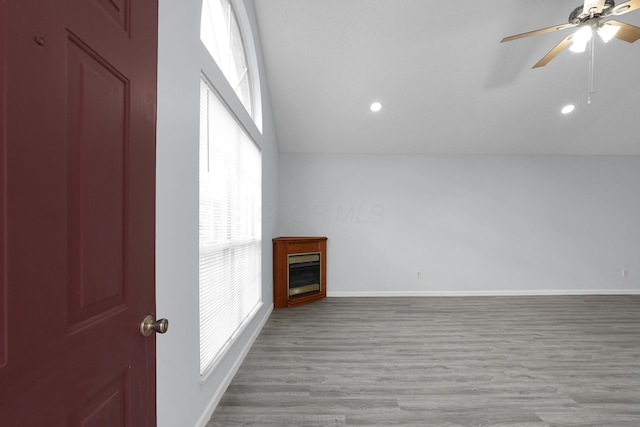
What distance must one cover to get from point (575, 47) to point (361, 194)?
3461 millimetres

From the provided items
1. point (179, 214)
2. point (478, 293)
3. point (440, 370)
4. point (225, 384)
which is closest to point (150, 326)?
point (179, 214)

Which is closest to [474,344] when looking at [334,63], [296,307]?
[296,307]

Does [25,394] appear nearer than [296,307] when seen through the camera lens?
Yes

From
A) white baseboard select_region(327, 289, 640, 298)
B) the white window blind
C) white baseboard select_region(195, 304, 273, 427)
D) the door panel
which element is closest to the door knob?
the door panel

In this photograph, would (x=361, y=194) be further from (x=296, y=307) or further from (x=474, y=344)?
(x=474, y=344)

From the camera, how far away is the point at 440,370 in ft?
9.21

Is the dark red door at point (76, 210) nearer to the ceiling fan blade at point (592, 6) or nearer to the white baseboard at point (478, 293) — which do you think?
the ceiling fan blade at point (592, 6)

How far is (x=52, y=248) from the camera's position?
0.65 metres

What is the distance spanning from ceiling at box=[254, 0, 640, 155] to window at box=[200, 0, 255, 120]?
0.59m

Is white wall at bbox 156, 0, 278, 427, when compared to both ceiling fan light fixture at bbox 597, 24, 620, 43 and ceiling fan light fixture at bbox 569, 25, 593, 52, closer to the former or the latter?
ceiling fan light fixture at bbox 569, 25, 593, 52

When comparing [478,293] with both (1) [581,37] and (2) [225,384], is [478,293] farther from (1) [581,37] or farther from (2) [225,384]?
(2) [225,384]

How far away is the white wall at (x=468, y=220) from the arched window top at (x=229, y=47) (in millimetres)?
2071

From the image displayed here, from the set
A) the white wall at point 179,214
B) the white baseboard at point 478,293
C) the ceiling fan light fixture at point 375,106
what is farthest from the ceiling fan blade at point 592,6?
the white baseboard at point 478,293

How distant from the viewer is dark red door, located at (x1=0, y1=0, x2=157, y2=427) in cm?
57
